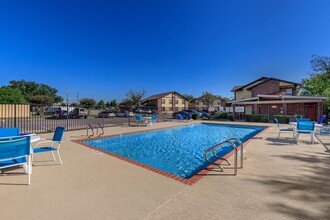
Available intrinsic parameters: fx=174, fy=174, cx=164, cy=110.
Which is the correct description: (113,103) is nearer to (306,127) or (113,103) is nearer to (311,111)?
(311,111)

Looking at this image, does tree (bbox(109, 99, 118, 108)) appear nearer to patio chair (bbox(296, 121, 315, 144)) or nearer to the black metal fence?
the black metal fence

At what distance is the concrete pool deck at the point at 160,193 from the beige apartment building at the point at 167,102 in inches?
1584

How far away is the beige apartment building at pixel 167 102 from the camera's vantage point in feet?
→ 151

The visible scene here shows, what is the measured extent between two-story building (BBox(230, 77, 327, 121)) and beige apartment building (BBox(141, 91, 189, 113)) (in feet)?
73.6

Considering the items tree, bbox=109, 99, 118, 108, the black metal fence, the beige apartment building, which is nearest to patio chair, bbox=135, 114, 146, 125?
the black metal fence

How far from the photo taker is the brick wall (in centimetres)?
2855

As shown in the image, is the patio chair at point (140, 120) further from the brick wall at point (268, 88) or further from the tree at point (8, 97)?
the tree at point (8, 97)

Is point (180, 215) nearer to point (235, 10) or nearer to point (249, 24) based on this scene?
point (235, 10)

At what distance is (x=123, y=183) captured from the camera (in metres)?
3.52

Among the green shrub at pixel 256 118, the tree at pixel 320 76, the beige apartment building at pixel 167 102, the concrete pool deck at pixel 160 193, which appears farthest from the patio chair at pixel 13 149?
the beige apartment building at pixel 167 102

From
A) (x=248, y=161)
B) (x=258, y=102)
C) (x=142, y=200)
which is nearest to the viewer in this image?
(x=142, y=200)

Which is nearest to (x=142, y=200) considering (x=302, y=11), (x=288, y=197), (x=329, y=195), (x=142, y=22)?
(x=288, y=197)

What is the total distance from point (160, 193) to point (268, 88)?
31.9 metres

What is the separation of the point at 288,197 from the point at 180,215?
194 centimetres
